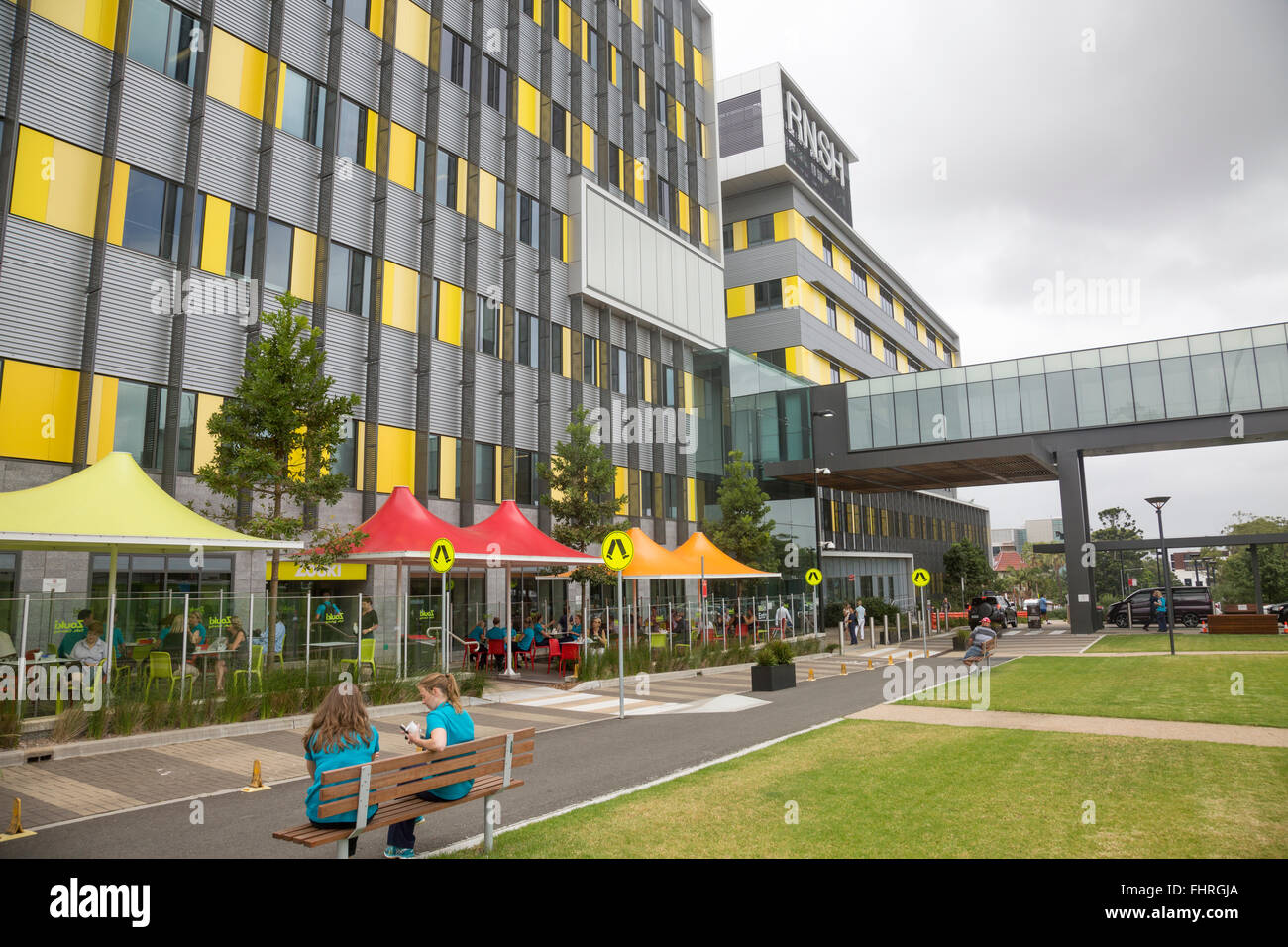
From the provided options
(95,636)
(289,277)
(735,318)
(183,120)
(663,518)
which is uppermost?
(735,318)

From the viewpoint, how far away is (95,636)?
12992 mm

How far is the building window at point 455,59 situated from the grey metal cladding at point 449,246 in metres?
5.00

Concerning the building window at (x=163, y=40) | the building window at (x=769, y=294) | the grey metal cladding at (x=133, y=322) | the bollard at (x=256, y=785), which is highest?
the building window at (x=769, y=294)

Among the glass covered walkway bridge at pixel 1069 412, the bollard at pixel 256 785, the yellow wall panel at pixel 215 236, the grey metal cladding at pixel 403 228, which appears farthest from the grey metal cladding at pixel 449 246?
the bollard at pixel 256 785

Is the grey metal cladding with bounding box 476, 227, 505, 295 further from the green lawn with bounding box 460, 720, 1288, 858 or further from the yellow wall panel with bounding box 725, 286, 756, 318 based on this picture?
the yellow wall panel with bounding box 725, 286, 756, 318

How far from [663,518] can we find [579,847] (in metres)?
32.2

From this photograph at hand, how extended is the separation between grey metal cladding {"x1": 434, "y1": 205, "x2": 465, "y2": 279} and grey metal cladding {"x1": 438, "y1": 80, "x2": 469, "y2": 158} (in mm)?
2364

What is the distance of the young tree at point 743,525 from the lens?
34.9 m

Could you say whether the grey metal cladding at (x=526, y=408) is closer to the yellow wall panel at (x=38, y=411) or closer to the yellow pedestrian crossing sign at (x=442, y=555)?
the yellow wall panel at (x=38, y=411)

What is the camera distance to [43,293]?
709 inches

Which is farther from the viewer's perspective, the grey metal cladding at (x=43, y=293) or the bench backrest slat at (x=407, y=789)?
the grey metal cladding at (x=43, y=293)

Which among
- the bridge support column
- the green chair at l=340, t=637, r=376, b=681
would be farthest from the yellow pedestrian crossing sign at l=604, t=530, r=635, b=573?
the bridge support column
